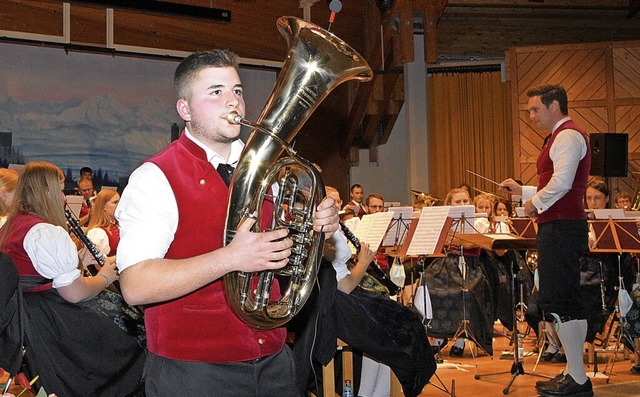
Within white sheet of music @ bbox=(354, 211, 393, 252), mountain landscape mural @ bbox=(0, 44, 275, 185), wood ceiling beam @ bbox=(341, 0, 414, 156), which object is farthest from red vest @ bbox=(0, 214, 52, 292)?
wood ceiling beam @ bbox=(341, 0, 414, 156)

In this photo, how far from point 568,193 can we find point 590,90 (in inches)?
325

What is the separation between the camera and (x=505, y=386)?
205 inches

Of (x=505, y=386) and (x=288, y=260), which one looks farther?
(x=505, y=386)

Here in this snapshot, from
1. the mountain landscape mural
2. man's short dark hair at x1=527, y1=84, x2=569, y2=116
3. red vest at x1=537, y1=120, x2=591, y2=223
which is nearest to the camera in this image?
red vest at x1=537, y1=120, x2=591, y2=223

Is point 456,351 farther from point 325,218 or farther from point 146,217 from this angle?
point 146,217

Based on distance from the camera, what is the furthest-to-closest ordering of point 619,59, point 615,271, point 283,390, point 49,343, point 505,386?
point 619,59
point 615,271
point 505,386
point 49,343
point 283,390

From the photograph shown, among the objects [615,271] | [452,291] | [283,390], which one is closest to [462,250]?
[452,291]

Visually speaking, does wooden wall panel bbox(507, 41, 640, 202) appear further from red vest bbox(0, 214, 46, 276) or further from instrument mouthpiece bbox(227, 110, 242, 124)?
instrument mouthpiece bbox(227, 110, 242, 124)

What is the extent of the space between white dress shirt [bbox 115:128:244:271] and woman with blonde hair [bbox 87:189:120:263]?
11.8ft

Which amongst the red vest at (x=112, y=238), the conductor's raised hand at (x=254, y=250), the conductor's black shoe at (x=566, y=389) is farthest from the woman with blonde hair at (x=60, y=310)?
the conductor's black shoe at (x=566, y=389)

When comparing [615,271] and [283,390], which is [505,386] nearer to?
[615,271]

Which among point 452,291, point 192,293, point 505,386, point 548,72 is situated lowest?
point 505,386

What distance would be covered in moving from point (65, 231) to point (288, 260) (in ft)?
7.34

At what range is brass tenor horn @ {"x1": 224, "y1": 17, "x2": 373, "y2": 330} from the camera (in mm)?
1960
